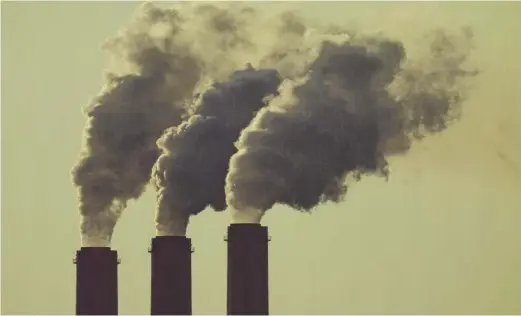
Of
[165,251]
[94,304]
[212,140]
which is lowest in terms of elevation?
[94,304]

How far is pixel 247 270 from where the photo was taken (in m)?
3.00

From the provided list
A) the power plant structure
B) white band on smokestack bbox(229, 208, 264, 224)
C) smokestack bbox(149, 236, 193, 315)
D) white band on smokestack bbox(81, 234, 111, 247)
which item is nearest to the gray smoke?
white band on smokestack bbox(81, 234, 111, 247)

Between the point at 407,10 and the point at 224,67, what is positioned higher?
the point at 407,10

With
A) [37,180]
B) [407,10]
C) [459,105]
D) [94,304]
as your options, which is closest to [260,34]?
[407,10]

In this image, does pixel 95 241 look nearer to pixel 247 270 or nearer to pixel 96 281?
pixel 96 281

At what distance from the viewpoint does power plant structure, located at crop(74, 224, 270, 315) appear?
9.71 feet

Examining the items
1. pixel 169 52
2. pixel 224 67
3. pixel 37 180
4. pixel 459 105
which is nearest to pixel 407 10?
pixel 459 105

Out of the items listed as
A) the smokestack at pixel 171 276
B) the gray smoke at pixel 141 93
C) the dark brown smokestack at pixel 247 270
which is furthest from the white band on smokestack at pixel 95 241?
the dark brown smokestack at pixel 247 270

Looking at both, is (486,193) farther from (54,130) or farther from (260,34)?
(54,130)

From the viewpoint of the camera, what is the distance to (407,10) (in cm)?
310

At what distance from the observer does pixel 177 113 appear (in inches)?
120

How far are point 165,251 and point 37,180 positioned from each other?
1.92 feet

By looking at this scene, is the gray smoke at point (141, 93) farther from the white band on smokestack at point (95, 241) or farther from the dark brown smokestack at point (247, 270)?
the dark brown smokestack at point (247, 270)

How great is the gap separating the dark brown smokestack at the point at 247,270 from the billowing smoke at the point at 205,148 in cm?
15
